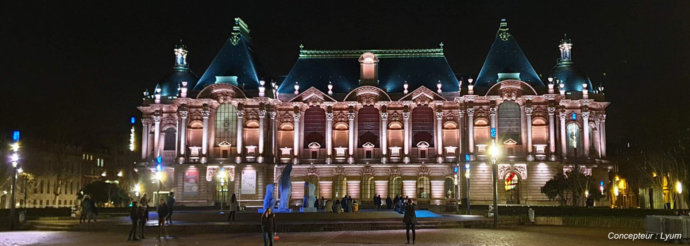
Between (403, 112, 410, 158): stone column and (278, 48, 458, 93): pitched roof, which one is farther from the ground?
(278, 48, 458, 93): pitched roof

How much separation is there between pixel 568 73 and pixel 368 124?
22.4 m


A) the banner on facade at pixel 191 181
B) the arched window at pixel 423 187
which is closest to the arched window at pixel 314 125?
the arched window at pixel 423 187

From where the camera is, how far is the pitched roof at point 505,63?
78.8 m

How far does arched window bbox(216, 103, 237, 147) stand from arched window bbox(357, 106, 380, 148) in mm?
13383

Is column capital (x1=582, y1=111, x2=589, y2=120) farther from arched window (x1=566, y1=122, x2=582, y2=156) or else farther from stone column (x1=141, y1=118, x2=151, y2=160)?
stone column (x1=141, y1=118, x2=151, y2=160)

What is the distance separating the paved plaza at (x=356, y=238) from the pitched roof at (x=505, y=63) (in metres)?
42.8

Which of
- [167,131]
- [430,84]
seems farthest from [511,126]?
[167,131]

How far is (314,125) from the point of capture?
80750mm

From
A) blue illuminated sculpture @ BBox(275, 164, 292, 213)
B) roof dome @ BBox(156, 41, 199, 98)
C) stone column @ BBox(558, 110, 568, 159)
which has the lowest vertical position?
blue illuminated sculpture @ BBox(275, 164, 292, 213)

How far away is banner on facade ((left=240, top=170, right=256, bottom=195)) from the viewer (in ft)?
255

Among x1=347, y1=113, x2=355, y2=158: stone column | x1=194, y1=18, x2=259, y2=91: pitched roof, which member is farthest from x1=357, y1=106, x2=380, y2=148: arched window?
x1=194, y1=18, x2=259, y2=91: pitched roof

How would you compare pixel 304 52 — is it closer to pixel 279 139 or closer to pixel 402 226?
pixel 279 139

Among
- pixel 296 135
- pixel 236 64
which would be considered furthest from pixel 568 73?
pixel 236 64

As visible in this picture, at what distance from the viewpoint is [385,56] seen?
280ft
